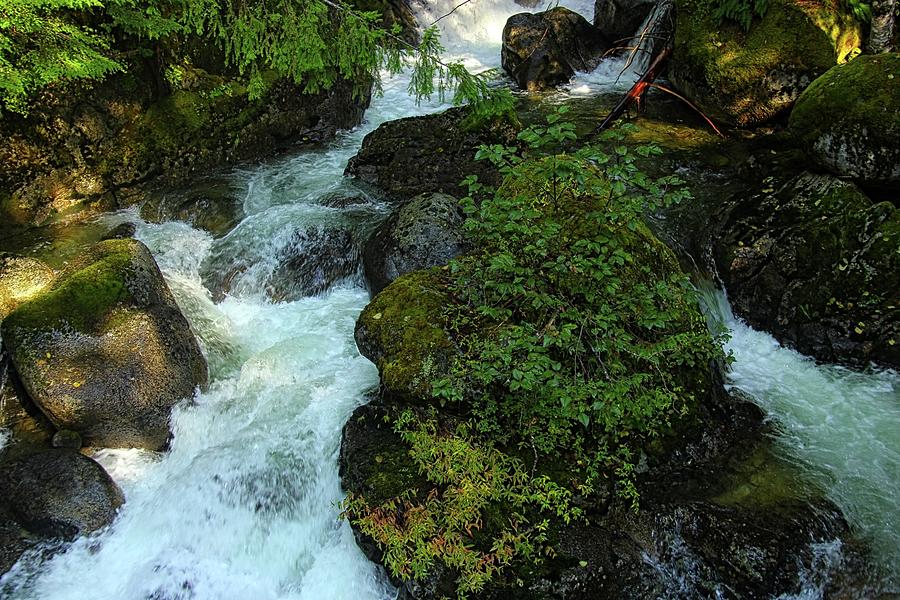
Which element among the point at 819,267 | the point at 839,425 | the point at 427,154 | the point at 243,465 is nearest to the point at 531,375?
the point at 243,465

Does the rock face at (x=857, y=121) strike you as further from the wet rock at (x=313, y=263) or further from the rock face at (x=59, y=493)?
the rock face at (x=59, y=493)

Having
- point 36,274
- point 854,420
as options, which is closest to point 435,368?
point 854,420

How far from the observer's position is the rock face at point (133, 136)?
7633mm

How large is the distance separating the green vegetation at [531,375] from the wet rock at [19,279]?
3.87 m

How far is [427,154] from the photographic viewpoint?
920 cm

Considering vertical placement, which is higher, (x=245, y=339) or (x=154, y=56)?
(x=154, y=56)

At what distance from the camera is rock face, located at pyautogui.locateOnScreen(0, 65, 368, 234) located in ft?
25.0

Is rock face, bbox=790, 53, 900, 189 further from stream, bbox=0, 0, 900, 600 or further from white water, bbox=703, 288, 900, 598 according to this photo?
white water, bbox=703, 288, 900, 598

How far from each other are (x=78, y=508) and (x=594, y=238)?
5.14 m

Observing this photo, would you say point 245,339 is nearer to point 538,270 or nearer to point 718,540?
point 538,270

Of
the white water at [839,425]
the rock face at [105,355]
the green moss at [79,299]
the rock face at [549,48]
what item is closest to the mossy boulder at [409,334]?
the rock face at [105,355]

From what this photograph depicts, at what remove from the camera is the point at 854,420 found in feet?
17.6

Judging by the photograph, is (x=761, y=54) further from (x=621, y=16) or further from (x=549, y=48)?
(x=621, y=16)

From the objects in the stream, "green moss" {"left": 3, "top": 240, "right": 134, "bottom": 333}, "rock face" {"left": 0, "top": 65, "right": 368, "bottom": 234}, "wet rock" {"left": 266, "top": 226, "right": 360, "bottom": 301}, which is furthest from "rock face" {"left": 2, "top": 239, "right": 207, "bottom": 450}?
"rock face" {"left": 0, "top": 65, "right": 368, "bottom": 234}
